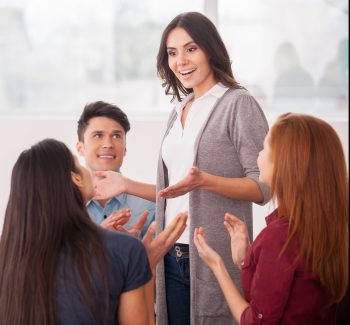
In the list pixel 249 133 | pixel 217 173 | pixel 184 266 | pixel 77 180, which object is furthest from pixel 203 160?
pixel 77 180

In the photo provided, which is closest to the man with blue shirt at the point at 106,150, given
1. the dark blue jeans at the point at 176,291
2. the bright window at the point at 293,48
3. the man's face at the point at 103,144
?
the man's face at the point at 103,144

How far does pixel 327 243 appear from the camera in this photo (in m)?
1.50

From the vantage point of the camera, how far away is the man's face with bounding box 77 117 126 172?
254 centimetres

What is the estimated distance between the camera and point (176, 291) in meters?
2.09

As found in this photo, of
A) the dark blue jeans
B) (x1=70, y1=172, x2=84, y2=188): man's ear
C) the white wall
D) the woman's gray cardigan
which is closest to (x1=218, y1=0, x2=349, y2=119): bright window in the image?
the white wall

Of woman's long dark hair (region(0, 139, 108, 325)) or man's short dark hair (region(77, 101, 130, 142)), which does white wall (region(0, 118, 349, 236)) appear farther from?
woman's long dark hair (region(0, 139, 108, 325))

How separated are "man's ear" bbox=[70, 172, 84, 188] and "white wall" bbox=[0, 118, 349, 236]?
6.58 ft

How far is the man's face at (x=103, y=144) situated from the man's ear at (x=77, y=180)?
969mm

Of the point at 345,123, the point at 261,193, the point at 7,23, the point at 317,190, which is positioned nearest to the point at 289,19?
the point at 345,123

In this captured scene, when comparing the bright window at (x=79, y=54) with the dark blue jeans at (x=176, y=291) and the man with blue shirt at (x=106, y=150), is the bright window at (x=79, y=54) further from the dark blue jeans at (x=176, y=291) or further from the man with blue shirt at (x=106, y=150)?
the dark blue jeans at (x=176, y=291)

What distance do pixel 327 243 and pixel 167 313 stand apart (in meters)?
0.79

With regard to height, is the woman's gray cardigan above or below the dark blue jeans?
above

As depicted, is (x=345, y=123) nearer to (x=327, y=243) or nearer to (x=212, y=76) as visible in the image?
(x=212, y=76)

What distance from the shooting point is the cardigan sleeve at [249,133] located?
6.42ft
